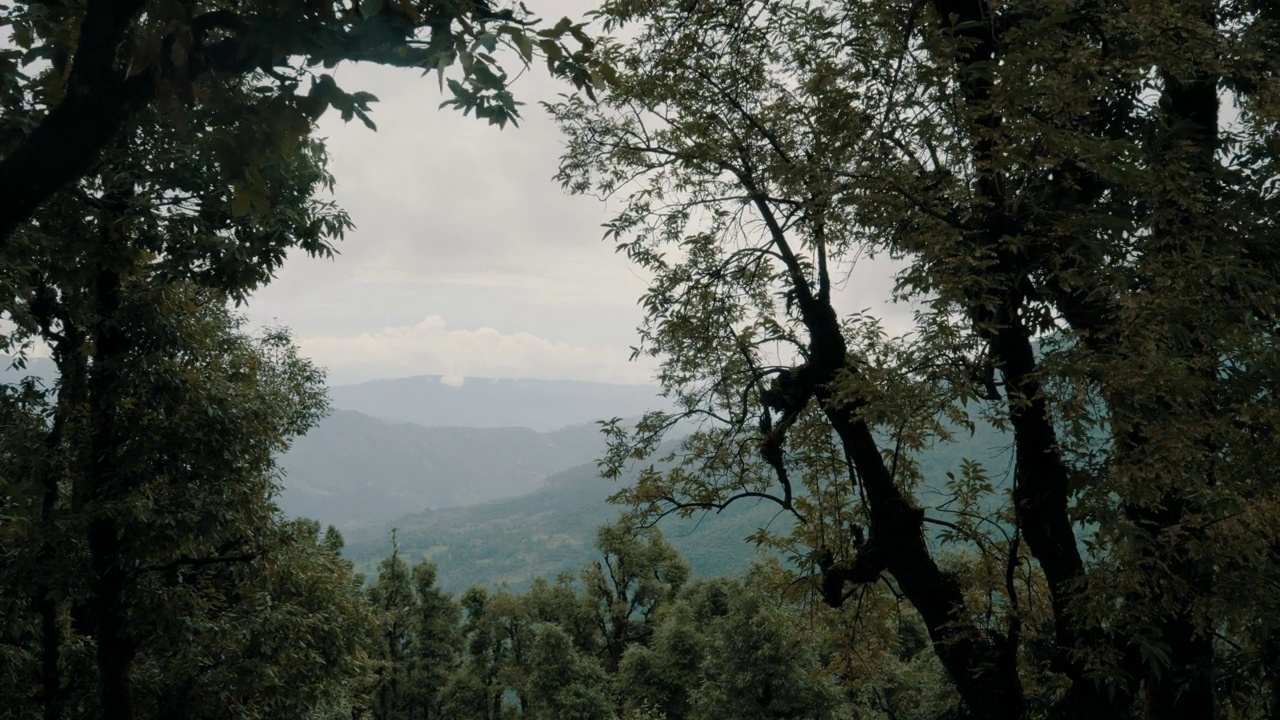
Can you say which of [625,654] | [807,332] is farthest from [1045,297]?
[625,654]

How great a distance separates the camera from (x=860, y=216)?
584cm

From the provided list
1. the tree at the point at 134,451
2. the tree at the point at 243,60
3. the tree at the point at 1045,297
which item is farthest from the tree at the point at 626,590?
the tree at the point at 243,60

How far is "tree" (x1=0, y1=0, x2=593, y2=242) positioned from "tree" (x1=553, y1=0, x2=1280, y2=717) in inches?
122

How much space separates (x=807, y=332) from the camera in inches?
317

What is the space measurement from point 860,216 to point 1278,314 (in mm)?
2999

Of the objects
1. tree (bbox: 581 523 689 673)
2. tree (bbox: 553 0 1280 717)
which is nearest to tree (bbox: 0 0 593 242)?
tree (bbox: 553 0 1280 717)

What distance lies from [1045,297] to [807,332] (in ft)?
8.57

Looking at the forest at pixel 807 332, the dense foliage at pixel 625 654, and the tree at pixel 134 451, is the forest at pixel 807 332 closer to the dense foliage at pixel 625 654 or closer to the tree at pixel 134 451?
the tree at pixel 134 451

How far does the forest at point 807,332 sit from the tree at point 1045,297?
0.04 m

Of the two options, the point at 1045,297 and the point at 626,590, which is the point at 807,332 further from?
the point at 626,590

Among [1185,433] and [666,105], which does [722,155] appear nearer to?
[666,105]

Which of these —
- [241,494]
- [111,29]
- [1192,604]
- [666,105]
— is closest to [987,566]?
[1192,604]

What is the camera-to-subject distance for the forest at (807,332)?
3539 mm

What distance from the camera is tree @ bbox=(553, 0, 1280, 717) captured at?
4.82 metres
